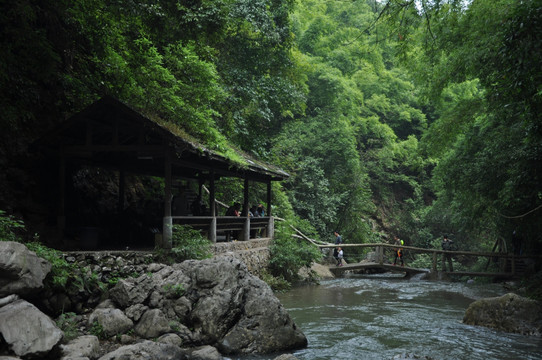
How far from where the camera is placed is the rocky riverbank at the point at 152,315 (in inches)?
236

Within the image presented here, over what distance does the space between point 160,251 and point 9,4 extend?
646 cm

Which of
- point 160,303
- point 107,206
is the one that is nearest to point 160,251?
point 160,303

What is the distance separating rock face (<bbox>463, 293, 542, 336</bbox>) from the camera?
904 cm

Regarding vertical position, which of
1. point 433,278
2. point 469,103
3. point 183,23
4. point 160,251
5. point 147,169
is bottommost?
point 433,278

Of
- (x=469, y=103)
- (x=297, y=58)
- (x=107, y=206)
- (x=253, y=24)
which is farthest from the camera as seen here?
(x=297, y=58)

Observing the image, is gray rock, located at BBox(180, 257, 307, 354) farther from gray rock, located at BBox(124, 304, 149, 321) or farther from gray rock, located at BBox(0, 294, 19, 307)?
gray rock, located at BBox(0, 294, 19, 307)

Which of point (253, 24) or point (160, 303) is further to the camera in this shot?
point (253, 24)

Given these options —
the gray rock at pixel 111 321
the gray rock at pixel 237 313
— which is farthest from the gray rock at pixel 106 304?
the gray rock at pixel 237 313

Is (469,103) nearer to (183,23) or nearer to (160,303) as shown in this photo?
(183,23)

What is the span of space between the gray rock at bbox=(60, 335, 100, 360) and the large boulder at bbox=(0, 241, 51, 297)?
106cm

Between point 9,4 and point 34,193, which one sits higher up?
point 9,4

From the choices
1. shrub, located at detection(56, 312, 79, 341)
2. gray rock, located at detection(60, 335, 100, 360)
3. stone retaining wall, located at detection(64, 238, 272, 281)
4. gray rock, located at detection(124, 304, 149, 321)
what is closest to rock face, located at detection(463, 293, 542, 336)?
gray rock, located at detection(124, 304, 149, 321)

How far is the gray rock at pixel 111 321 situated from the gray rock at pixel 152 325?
0.63 feet

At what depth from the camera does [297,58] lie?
2203 cm
